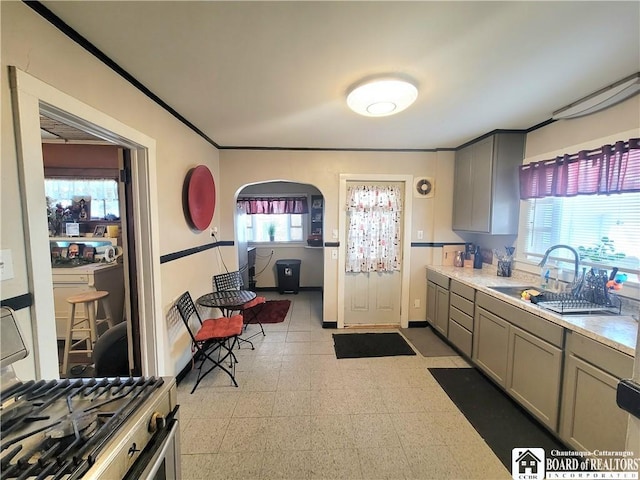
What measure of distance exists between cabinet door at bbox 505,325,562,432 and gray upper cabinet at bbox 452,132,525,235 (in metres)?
1.27

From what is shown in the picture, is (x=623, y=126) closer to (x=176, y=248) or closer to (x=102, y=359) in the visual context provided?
(x=176, y=248)

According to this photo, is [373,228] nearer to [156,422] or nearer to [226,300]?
[226,300]

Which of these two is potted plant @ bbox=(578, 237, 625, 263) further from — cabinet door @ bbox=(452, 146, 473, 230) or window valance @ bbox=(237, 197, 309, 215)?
window valance @ bbox=(237, 197, 309, 215)

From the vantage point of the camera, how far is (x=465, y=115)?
7.95 ft

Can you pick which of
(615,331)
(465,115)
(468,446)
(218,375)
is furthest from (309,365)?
→ (465,115)

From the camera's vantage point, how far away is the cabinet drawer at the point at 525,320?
1778 millimetres

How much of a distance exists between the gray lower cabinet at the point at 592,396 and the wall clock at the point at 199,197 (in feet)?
10.3

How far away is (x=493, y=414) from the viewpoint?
211 cm

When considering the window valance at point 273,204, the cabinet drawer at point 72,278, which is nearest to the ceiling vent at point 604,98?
the window valance at point 273,204

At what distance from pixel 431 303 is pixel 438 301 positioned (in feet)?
0.67

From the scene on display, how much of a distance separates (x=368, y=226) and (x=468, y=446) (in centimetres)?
249

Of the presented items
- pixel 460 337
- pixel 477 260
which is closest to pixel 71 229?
pixel 460 337

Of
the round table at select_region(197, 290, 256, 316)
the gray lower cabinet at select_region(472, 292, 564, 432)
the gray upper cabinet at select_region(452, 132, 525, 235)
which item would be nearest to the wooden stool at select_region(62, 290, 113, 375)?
Answer: the round table at select_region(197, 290, 256, 316)

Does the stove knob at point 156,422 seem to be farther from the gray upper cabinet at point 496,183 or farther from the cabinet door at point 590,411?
the gray upper cabinet at point 496,183
